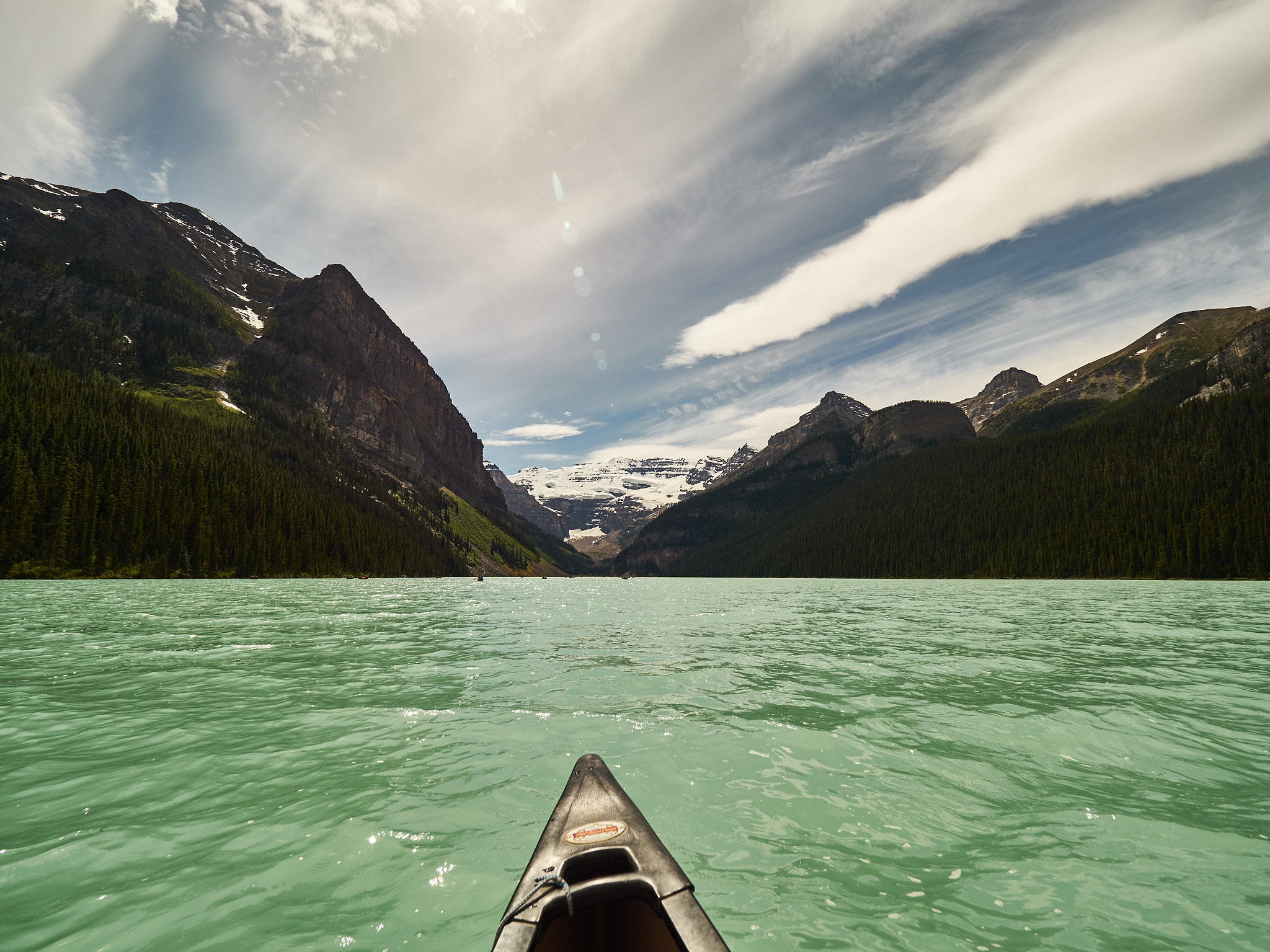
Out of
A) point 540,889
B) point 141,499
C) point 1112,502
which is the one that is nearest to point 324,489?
point 141,499

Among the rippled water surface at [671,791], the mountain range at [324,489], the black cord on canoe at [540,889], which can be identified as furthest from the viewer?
the mountain range at [324,489]

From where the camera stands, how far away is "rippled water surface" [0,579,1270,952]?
18.3 ft

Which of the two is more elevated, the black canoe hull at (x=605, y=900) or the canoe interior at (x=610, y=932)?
the black canoe hull at (x=605, y=900)

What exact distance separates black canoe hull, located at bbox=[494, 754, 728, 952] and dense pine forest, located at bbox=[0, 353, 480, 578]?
105 metres

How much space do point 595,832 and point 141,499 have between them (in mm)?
115508

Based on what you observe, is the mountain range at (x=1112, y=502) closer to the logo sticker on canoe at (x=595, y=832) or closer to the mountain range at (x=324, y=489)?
the mountain range at (x=324, y=489)

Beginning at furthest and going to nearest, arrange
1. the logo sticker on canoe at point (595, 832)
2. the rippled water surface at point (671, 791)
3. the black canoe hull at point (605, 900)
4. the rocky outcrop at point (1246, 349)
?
the rocky outcrop at point (1246, 349) < the logo sticker on canoe at point (595, 832) < the rippled water surface at point (671, 791) < the black canoe hull at point (605, 900)

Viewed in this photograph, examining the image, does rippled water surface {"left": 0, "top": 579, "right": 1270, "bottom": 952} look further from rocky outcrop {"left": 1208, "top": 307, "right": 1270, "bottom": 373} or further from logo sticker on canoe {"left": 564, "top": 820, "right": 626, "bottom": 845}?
rocky outcrop {"left": 1208, "top": 307, "right": 1270, "bottom": 373}

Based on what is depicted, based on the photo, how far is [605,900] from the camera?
198 inches

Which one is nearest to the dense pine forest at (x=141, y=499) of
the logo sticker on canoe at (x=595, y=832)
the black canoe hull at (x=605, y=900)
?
the logo sticker on canoe at (x=595, y=832)

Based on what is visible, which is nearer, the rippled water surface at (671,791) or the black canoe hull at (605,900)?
the black canoe hull at (605,900)

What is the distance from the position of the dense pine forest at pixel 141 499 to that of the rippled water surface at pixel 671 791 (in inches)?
3194

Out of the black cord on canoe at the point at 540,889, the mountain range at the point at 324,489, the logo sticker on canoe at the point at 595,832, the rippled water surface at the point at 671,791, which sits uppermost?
the mountain range at the point at 324,489

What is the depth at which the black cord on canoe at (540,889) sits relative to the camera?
462 cm
